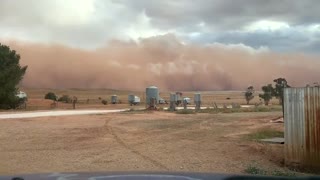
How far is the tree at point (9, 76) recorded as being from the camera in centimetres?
6581

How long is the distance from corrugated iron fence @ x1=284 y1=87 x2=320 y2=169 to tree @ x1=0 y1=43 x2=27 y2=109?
55243 mm

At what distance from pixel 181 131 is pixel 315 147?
1262 centimetres

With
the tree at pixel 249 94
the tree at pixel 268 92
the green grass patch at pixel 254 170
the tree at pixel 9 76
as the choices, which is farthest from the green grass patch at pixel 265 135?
the tree at pixel 249 94

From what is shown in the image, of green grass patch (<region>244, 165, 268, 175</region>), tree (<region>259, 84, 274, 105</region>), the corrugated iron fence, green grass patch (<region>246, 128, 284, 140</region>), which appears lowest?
green grass patch (<region>244, 165, 268, 175</region>)

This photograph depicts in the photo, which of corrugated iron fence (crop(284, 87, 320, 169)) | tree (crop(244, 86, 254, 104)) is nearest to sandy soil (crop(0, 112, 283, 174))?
corrugated iron fence (crop(284, 87, 320, 169))

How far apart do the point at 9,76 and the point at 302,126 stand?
57.1 metres

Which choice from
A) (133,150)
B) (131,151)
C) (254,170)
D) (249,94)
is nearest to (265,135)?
(133,150)

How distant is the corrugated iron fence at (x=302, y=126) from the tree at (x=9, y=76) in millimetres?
55243

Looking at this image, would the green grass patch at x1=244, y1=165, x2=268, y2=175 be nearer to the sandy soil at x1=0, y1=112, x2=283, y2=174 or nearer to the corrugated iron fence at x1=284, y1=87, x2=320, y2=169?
the sandy soil at x1=0, y1=112, x2=283, y2=174

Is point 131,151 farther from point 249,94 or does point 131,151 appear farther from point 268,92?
point 249,94

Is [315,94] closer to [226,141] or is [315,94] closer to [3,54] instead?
[226,141]

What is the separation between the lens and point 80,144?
20891mm

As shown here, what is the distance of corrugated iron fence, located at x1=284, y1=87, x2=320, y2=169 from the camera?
553 inches

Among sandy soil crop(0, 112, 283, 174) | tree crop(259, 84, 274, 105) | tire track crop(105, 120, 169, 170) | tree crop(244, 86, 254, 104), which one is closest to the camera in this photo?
sandy soil crop(0, 112, 283, 174)
